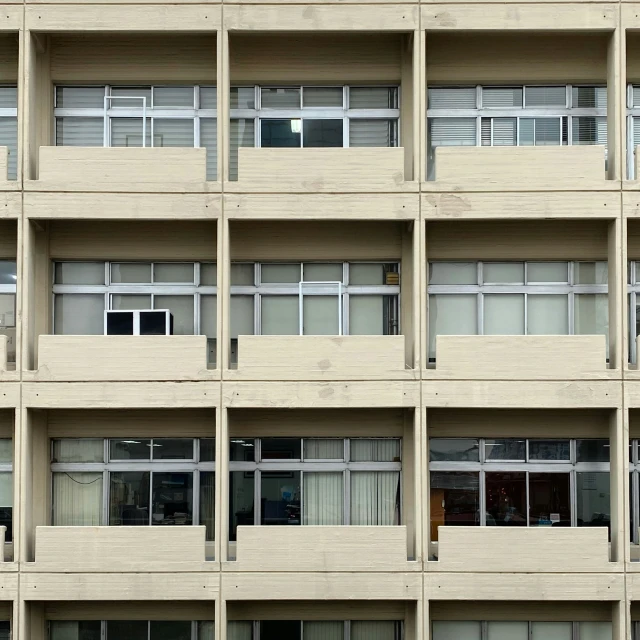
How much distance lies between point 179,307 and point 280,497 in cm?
351

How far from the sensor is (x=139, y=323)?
1448cm

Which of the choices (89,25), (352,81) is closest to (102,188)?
(89,25)

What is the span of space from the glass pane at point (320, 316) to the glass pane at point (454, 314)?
159cm

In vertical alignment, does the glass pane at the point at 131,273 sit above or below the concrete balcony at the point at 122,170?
below

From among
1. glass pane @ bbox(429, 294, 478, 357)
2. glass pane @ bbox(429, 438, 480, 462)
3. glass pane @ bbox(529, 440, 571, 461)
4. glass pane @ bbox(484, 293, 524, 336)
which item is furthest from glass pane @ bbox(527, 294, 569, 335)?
glass pane @ bbox(429, 438, 480, 462)

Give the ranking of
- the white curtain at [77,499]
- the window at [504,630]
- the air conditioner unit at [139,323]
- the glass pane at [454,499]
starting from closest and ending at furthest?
the window at [504,630] < the air conditioner unit at [139,323] < the glass pane at [454,499] < the white curtain at [77,499]

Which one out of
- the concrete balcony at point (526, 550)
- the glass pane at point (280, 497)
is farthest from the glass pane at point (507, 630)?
the glass pane at point (280, 497)

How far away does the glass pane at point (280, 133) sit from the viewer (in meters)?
15.0

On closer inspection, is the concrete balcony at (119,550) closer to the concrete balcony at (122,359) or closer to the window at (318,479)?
the window at (318,479)

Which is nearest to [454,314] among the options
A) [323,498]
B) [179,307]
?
[323,498]

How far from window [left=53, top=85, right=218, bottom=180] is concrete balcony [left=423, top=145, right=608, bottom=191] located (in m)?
4.04

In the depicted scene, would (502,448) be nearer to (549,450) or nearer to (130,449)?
(549,450)

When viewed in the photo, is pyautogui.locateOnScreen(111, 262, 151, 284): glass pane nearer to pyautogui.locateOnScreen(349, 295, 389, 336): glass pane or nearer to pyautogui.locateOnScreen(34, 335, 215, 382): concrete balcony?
pyautogui.locateOnScreen(34, 335, 215, 382): concrete balcony

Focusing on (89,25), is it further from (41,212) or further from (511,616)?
(511,616)
